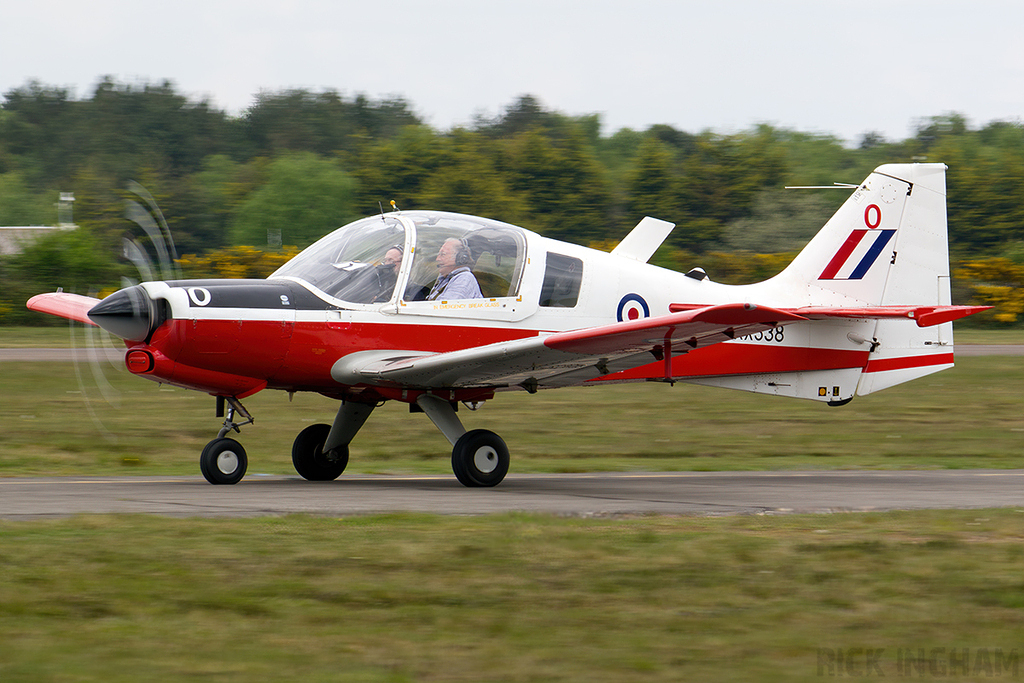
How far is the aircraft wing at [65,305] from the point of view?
1222 centimetres

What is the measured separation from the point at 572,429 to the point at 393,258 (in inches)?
277

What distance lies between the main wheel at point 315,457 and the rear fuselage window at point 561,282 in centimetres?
260

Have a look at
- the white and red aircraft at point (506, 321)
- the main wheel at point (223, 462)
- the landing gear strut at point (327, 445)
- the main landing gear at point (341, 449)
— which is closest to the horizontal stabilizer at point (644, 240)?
the white and red aircraft at point (506, 321)

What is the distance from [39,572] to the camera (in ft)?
20.1

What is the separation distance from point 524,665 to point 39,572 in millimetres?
2846

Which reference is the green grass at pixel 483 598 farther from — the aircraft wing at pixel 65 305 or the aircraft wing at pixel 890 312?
the aircraft wing at pixel 65 305

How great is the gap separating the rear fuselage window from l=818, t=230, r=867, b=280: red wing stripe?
3.22 metres

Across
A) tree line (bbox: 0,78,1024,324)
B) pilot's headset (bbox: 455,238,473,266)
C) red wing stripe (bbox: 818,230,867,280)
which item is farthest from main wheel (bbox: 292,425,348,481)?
tree line (bbox: 0,78,1024,324)

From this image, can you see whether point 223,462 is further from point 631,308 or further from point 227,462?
point 631,308

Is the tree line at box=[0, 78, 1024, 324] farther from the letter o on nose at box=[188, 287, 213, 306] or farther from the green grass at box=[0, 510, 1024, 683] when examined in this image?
the green grass at box=[0, 510, 1024, 683]

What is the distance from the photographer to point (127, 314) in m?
9.84

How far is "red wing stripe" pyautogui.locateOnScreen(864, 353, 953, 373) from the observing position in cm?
1305

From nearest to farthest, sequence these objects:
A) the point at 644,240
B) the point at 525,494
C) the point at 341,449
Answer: the point at 525,494 → the point at 341,449 → the point at 644,240

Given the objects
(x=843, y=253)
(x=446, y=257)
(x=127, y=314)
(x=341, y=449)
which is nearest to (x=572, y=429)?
(x=843, y=253)
